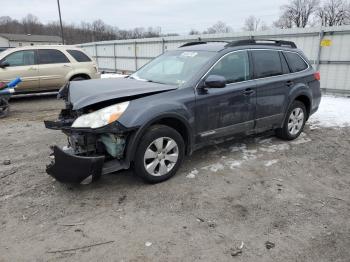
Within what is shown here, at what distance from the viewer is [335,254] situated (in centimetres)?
281

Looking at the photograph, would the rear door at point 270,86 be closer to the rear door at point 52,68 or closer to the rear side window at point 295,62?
the rear side window at point 295,62

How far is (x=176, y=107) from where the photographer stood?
4.00 m

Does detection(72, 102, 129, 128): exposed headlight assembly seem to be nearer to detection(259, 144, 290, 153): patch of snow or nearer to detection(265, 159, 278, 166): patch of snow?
detection(265, 159, 278, 166): patch of snow

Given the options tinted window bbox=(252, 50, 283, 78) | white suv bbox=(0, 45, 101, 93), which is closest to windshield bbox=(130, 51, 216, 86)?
tinted window bbox=(252, 50, 283, 78)

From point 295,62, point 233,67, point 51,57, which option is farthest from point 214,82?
point 51,57

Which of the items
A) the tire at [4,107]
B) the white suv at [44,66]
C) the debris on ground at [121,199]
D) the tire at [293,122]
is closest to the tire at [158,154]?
the debris on ground at [121,199]

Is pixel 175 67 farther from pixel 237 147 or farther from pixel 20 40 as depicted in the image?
pixel 20 40

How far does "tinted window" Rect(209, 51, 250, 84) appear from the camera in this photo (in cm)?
454

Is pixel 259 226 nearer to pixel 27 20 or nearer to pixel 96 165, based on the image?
pixel 96 165

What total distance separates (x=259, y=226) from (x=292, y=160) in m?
2.12

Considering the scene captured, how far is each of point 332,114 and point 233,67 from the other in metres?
4.64

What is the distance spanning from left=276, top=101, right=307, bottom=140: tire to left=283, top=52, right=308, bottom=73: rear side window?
62cm

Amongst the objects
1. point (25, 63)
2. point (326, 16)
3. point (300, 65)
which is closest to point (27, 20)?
point (326, 16)

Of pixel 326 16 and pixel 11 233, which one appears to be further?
pixel 326 16
